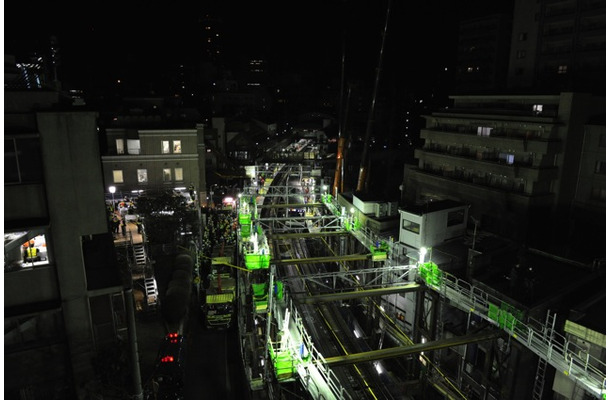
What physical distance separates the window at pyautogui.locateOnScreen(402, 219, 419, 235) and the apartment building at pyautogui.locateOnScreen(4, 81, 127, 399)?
1480cm

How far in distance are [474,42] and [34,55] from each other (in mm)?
46449

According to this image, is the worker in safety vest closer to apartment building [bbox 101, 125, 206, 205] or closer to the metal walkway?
the metal walkway

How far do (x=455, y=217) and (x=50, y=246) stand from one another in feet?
64.7

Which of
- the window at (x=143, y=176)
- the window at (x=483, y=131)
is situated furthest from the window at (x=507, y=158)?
the window at (x=143, y=176)

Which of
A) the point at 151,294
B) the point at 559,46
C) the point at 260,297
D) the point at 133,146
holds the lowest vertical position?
the point at 151,294

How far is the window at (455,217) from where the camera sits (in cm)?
2252

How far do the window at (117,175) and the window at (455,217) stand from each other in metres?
27.8

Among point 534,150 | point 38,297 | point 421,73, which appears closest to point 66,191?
point 38,297

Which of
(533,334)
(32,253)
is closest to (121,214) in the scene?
(32,253)

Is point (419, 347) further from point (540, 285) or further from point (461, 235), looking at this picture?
point (461, 235)

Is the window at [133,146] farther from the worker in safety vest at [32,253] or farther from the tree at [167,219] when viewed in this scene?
the worker in safety vest at [32,253]

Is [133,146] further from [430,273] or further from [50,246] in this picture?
[430,273]

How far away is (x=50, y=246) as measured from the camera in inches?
470

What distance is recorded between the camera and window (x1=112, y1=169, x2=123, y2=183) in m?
35.1
